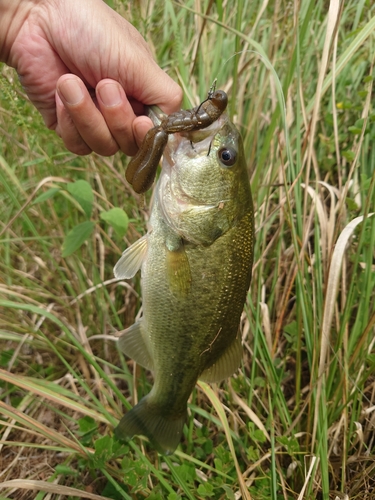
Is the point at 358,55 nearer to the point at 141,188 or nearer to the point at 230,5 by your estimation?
the point at 230,5

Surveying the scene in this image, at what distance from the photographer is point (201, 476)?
1673 millimetres

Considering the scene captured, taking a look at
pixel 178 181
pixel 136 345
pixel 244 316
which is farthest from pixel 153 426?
pixel 178 181

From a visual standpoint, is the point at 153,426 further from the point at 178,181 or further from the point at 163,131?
the point at 163,131

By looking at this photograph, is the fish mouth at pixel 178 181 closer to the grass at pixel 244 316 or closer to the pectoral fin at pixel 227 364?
the grass at pixel 244 316

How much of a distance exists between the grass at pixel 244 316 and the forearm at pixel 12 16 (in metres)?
0.24

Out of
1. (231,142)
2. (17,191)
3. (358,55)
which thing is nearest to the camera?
(231,142)

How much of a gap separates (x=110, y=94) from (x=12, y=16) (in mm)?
621

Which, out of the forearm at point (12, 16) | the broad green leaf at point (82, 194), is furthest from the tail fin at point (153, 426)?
the forearm at point (12, 16)

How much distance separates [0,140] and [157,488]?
6.51 feet

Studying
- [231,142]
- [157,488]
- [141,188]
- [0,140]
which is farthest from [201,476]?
[0,140]

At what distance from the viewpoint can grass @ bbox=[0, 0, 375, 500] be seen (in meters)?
1.50

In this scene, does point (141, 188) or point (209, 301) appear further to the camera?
point (209, 301)

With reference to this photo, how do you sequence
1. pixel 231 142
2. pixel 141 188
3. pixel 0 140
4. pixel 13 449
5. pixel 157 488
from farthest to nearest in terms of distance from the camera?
pixel 0 140, pixel 13 449, pixel 157 488, pixel 231 142, pixel 141 188

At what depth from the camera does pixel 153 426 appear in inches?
61.0
